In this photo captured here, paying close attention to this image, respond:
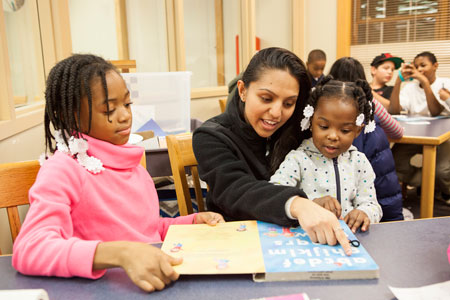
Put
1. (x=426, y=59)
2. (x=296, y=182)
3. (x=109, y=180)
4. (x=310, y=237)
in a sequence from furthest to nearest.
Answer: (x=426, y=59)
(x=296, y=182)
(x=109, y=180)
(x=310, y=237)

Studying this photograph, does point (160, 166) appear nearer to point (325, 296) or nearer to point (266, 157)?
point (266, 157)

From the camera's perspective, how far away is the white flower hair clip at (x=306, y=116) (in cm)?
119

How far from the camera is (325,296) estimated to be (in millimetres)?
616

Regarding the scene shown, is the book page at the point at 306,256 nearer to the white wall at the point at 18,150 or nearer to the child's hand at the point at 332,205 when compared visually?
the child's hand at the point at 332,205

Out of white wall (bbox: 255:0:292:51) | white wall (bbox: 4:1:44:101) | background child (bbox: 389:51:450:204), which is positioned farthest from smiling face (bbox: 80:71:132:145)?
white wall (bbox: 255:0:292:51)

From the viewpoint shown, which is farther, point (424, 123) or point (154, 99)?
point (424, 123)

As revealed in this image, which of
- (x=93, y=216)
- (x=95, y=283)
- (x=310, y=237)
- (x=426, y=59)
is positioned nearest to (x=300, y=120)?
(x=310, y=237)

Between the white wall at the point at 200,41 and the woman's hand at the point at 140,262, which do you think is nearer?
the woman's hand at the point at 140,262

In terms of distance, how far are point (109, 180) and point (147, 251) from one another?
311mm

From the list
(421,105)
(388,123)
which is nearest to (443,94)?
(421,105)

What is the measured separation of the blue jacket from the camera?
157 cm

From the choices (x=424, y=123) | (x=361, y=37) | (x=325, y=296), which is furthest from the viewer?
(x=361, y=37)

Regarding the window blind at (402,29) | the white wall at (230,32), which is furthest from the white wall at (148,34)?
the window blind at (402,29)

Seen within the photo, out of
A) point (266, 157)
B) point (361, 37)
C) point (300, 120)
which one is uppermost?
point (361, 37)
